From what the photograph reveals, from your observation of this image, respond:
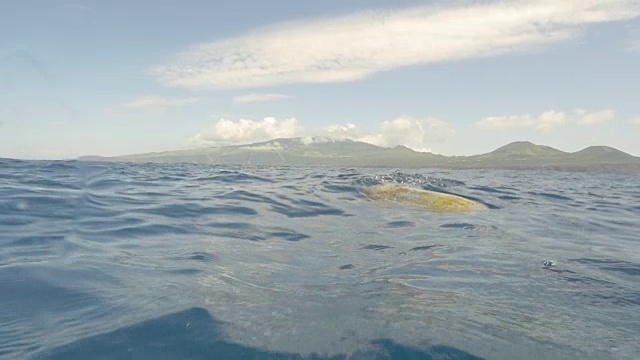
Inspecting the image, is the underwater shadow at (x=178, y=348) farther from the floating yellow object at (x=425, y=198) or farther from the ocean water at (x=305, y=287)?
the floating yellow object at (x=425, y=198)

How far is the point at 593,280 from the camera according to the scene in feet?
28.2

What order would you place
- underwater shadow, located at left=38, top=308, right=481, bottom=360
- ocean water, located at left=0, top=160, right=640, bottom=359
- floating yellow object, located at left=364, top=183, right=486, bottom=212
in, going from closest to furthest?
Result: underwater shadow, located at left=38, top=308, right=481, bottom=360, ocean water, located at left=0, top=160, right=640, bottom=359, floating yellow object, located at left=364, top=183, right=486, bottom=212

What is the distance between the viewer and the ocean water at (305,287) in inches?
214

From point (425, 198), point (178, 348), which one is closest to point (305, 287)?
point (178, 348)

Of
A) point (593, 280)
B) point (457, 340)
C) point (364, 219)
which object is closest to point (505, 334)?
point (457, 340)

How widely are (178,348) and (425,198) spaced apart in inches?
606

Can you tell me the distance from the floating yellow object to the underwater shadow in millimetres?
12605

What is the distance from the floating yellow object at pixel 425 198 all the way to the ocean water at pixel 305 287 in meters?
3.02

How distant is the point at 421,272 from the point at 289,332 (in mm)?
3939

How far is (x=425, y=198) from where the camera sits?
19.3 meters

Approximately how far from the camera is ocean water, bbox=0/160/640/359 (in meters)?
5.43

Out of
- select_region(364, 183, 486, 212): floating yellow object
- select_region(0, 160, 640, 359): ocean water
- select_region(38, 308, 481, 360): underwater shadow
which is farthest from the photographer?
select_region(364, 183, 486, 212): floating yellow object

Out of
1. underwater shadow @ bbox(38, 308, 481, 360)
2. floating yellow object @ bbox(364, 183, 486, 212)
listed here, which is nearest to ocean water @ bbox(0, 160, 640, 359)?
underwater shadow @ bbox(38, 308, 481, 360)

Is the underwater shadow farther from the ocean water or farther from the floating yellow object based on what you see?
the floating yellow object
